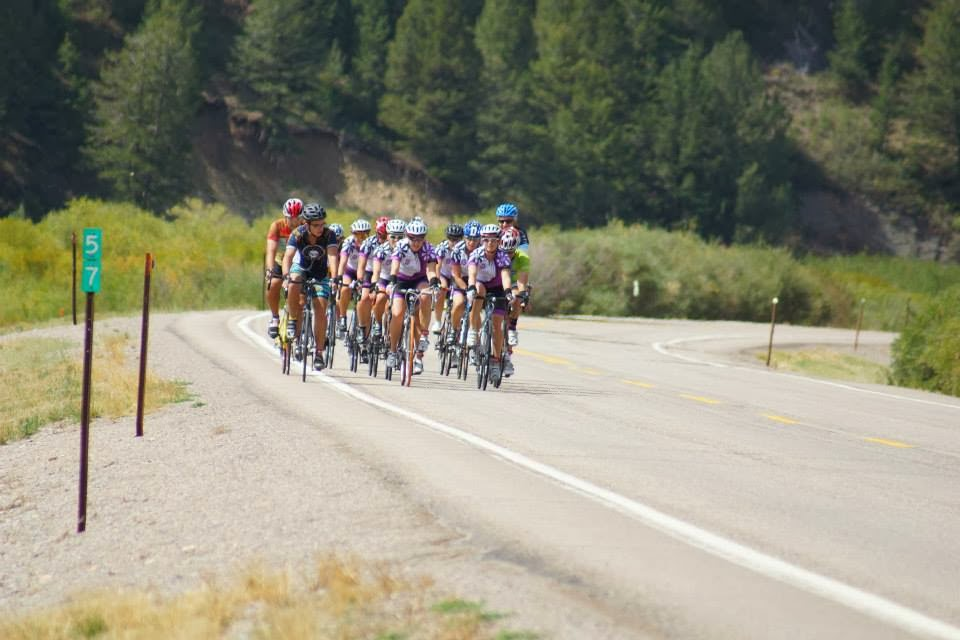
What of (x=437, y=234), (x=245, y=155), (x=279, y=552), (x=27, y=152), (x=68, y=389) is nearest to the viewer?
(x=279, y=552)

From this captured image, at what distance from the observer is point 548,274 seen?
46.9m

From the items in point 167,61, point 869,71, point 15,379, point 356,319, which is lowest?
point 15,379

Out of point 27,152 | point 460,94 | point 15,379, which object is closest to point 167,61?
point 27,152

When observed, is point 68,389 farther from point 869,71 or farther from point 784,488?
→ point 869,71

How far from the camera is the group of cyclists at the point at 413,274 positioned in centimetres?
1742

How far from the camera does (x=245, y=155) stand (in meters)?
78.8

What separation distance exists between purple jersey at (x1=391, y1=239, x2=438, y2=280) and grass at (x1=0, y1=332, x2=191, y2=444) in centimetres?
304

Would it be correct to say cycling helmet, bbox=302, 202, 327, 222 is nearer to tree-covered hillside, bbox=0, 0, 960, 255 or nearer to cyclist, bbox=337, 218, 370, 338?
cyclist, bbox=337, 218, 370, 338

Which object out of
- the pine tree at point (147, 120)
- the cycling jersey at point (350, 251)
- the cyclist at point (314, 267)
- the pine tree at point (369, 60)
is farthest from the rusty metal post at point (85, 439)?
the pine tree at point (369, 60)

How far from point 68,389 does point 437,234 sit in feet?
129

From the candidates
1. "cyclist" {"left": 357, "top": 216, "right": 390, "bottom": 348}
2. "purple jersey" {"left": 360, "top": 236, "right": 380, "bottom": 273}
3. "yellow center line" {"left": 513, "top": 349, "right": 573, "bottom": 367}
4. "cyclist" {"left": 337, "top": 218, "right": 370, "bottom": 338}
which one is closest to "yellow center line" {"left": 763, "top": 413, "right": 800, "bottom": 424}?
"cyclist" {"left": 357, "top": 216, "right": 390, "bottom": 348}

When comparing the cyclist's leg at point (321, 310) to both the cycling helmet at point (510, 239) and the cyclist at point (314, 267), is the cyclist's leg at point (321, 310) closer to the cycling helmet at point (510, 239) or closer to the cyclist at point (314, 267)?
the cyclist at point (314, 267)

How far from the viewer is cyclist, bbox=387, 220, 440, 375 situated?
701 inches

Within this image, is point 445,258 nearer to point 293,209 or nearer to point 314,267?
point 314,267
